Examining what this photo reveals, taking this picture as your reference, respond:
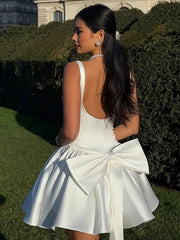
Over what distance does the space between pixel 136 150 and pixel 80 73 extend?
0.73m

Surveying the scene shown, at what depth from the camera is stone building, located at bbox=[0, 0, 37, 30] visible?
105m

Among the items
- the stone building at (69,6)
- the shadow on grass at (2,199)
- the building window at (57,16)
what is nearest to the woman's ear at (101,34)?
the shadow on grass at (2,199)

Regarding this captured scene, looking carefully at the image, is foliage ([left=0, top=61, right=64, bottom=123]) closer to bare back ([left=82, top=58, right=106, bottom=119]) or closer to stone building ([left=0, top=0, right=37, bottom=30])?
bare back ([left=82, top=58, right=106, bottom=119])

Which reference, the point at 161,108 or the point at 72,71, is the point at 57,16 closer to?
the point at 161,108

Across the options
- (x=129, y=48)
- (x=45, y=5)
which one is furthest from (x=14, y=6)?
(x=129, y=48)

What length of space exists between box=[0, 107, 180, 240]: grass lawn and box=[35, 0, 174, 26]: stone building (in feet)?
154

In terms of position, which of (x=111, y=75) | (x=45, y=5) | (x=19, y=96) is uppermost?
(x=111, y=75)

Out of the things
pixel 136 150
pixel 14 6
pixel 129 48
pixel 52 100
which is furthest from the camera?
pixel 14 6

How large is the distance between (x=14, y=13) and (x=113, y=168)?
107544 mm

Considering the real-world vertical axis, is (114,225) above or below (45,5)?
above

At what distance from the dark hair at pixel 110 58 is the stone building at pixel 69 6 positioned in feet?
177

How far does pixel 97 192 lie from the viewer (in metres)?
2.83

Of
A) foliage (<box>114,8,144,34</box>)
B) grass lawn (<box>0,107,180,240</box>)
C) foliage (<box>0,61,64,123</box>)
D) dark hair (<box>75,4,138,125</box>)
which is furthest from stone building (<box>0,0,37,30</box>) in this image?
dark hair (<box>75,4,138,125</box>)

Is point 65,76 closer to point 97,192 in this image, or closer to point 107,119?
point 107,119
